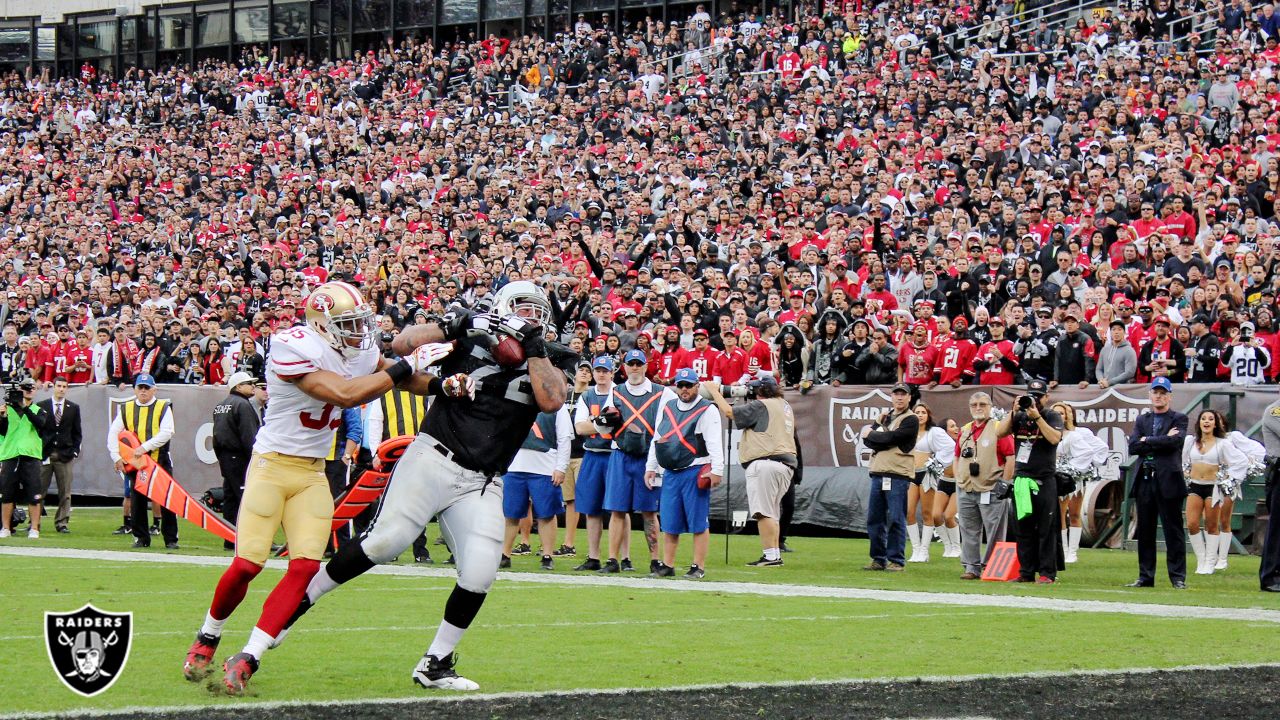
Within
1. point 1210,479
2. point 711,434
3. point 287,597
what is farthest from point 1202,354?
point 287,597

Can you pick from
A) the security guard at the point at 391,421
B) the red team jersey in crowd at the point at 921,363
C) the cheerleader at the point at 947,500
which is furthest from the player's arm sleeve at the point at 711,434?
the red team jersey in crowd at the point at 921,363

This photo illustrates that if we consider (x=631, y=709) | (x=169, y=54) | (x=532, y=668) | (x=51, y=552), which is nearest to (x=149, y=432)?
(x=51, y=552)

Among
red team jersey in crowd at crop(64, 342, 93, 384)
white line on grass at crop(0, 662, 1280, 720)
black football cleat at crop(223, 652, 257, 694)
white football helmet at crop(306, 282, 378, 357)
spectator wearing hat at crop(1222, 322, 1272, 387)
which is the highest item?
white football helmet at crop(306, 282, 378, 357)

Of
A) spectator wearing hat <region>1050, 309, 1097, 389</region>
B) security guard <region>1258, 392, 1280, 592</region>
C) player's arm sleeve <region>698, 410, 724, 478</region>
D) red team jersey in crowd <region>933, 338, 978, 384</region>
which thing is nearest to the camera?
security guard <region>1258, 392, 1280, 592</region>

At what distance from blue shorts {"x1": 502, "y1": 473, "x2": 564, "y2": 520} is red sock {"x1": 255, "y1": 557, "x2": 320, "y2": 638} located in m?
6.86

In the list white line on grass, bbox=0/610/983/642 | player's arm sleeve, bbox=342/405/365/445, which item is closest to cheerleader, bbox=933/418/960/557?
white line on grass, bbox=0/610/983/642

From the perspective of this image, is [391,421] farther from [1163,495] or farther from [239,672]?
[239,672]

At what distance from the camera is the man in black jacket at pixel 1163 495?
13.4 m

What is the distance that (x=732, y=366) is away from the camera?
18422 mm

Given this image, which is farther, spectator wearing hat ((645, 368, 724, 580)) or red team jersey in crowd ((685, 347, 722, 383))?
red team jersey in crowd ((685, 347, 722, 383))

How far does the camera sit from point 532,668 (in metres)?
8.23

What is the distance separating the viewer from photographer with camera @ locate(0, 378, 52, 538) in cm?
1731

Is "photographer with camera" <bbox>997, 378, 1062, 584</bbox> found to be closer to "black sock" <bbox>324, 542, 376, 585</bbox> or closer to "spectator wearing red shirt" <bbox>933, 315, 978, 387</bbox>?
"spectator wearing red shirt" <bbox>933, 315, 978, 387</bbox>

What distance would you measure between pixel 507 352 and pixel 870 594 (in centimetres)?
524
